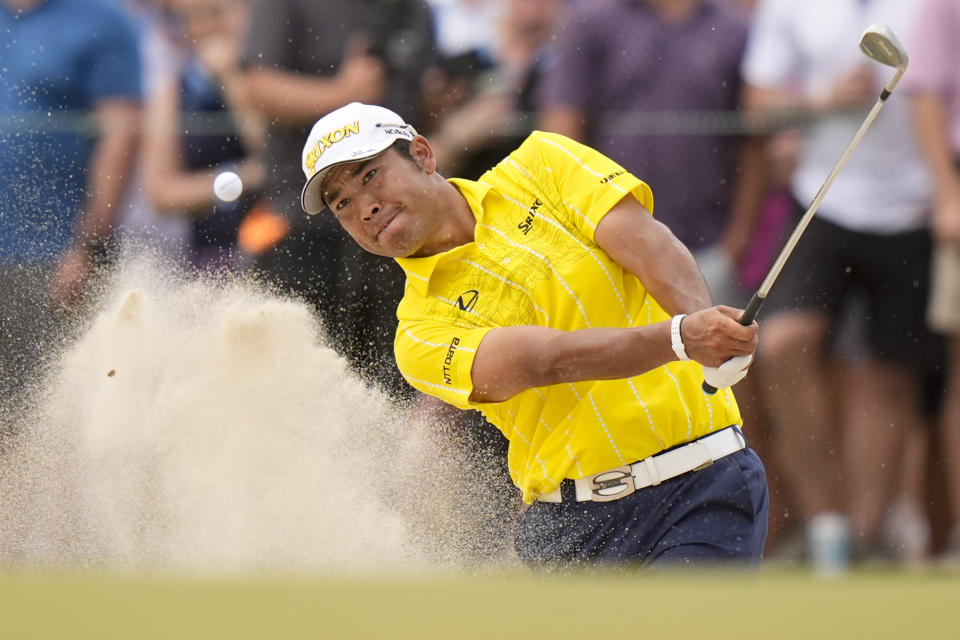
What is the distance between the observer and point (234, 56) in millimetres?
7074

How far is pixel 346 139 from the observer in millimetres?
4668

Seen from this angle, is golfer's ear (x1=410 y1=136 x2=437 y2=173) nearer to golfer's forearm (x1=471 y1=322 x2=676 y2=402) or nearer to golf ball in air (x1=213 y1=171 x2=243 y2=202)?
golfer's forearm (x1=471 y1=322 x2=676 y2=402)

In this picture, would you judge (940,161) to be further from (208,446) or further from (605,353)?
(208,446)

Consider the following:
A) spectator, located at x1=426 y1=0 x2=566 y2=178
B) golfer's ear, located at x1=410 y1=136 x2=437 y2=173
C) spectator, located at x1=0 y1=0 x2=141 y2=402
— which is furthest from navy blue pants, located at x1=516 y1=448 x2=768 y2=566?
spectator, located at x1=0 y1=0 x2=141 y2=402

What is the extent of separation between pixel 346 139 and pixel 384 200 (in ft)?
0.69

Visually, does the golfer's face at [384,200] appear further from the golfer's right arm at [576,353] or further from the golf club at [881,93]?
the golf club at [881,93]

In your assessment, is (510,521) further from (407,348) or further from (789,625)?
(789,625)

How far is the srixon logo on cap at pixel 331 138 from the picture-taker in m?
4.67

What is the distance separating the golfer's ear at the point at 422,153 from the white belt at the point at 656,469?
1.02 meters

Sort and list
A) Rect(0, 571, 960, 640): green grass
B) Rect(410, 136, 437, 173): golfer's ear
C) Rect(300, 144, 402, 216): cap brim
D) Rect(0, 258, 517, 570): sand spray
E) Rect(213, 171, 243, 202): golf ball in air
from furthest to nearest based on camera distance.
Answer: Rect(213, 171, 243, 202): golf ball in air, Rect(0, 258, 517, 570): sand spray, Rect(410, 136, 437, 173): golfer's ear, Rect(300, 144, 402, 216): cap brim, Rect(0, 571, 960, 640): green grass

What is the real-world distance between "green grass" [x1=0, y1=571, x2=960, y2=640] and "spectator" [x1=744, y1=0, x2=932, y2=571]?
385 centimetres

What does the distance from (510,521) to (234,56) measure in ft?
8.84

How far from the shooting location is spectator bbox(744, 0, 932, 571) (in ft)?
22.0

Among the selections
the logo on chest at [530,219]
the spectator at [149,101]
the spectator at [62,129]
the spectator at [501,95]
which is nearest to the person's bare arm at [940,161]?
the spectator at [501,95]
